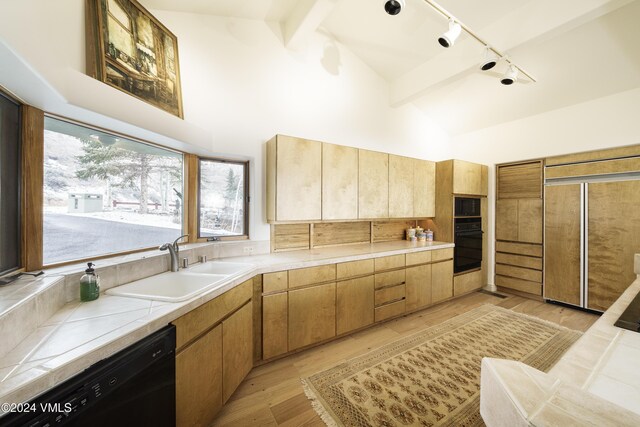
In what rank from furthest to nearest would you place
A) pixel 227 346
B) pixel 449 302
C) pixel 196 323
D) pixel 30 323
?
pixel 449 302, pixel 227 346, pixel 196 323, pixel 30 323

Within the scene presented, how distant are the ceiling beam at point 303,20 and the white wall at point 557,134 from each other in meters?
3.33

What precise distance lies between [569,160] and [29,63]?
5.17 metres

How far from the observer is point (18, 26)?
995 millimetres

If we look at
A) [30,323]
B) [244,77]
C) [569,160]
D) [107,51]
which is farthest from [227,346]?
[569,160]

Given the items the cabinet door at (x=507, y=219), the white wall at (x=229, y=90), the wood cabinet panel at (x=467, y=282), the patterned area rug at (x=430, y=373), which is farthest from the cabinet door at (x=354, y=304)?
the cabinet door at (x=507, y=219)

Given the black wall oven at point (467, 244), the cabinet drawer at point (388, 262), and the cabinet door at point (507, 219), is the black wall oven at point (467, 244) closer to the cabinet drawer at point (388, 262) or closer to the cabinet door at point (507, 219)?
the cabinet door at point (507, 219)

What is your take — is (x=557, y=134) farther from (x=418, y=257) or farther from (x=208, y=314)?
(x=208, y=314)

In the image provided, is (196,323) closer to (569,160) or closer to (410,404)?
(410,404)

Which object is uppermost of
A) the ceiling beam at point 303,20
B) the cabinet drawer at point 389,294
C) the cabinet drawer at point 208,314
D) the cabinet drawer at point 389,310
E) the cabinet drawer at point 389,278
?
the ceiling beam at point 303,20

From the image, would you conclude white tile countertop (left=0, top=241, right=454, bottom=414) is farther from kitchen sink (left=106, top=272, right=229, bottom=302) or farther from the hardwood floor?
the hardwood floor

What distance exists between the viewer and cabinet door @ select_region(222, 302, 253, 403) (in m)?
1.56

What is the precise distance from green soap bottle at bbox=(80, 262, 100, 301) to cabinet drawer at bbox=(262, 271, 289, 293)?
105 cm

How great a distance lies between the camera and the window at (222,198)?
241 centimetres

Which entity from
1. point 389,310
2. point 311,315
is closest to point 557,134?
point 389,310
